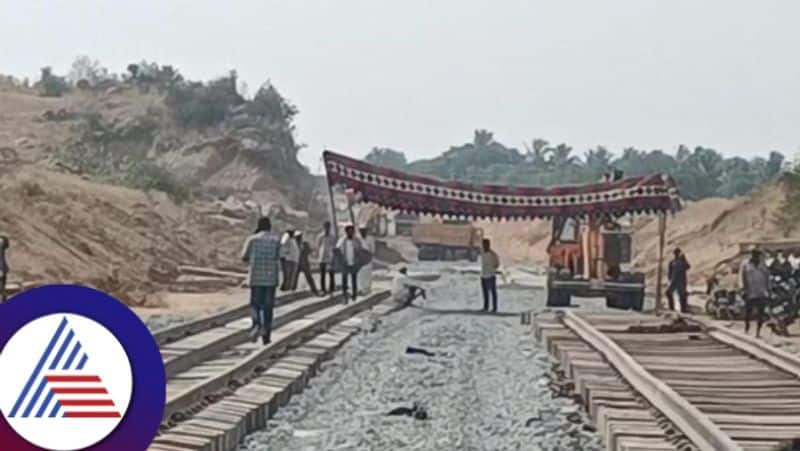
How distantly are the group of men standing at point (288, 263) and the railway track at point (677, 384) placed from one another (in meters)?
3.50

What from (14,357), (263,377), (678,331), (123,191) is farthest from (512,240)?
(14,357)

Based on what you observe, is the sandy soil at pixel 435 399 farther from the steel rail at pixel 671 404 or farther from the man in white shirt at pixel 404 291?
the man in white shirt at pixel 404 291

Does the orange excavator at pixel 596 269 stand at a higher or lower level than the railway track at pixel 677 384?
higher

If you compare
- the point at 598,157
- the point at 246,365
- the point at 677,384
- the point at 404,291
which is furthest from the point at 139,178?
the point at 598,157

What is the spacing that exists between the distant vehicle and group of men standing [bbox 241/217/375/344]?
33.2 metres

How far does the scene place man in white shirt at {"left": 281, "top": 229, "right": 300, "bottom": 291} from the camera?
27547mm

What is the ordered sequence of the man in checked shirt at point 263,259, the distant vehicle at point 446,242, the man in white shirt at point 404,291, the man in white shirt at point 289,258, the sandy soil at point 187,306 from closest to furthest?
1. the man in checked shirt at point 263,259
2. the sandy soil at point 187,306
3. the man in white shirt at point 289,258
4. the man in white shirt at point 404,291
5. the distant vehicle at point 446,242

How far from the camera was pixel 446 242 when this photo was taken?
67188 millimetres

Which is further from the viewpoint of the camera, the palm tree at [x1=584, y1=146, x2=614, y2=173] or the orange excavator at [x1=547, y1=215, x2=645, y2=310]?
the palm tree at [x1=584, y1=146, x2=614, y2=173]

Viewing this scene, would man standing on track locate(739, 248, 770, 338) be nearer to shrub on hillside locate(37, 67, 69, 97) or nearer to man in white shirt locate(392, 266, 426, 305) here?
man in white shirt locate(392, 266, 426, 305)

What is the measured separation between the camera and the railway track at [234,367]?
36.1 feet

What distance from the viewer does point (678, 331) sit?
2109 centimetres

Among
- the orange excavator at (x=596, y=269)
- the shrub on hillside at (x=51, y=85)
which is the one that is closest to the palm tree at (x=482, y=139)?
the shrub on hillside at (x=51, y=85)

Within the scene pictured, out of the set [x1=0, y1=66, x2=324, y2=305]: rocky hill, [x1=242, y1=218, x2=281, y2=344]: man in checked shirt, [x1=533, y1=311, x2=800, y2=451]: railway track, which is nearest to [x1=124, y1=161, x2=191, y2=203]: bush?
[x1=0, y1=66, x2=324, y2=305]: rocky hill
